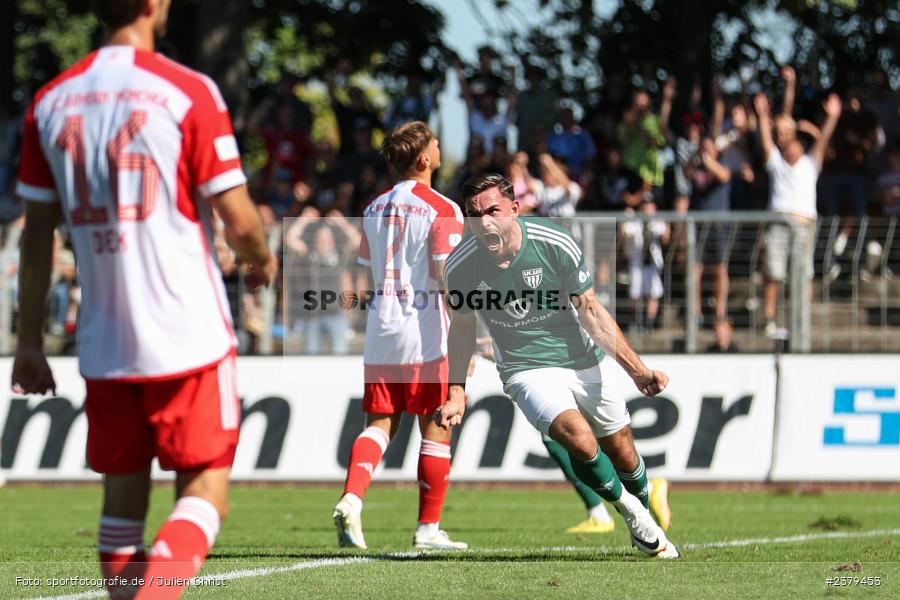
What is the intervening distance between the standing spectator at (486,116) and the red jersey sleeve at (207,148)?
1299 centimetres

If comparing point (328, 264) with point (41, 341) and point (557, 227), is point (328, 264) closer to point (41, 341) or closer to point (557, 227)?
point (557, 227)

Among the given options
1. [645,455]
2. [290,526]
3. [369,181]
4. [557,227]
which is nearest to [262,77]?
[369,181]

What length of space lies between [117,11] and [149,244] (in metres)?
0.71

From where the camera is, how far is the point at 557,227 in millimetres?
7945

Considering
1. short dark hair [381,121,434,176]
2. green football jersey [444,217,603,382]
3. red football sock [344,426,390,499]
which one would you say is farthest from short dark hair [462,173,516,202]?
red football sock [344,426,390,499]

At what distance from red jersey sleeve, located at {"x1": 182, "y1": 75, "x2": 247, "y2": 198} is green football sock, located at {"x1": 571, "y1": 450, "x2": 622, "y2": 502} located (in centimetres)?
365

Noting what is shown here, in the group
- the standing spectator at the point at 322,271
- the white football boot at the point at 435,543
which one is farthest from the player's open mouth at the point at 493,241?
the standing spectator at the point at 322,271

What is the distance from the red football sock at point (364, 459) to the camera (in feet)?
27.8

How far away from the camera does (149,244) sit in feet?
14.6

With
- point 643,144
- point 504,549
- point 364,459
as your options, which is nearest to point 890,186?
point 643,144

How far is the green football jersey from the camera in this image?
7.77 metres

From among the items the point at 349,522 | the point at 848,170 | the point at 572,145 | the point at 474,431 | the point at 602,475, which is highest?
the point at 572,145

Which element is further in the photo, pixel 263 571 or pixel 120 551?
pixel 263 571

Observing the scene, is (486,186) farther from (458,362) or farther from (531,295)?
(458,362)
